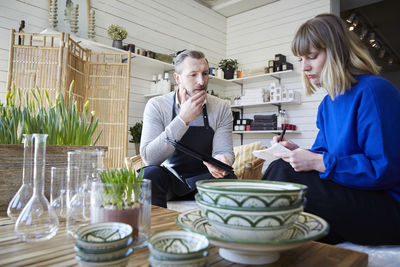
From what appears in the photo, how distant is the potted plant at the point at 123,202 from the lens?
602mm

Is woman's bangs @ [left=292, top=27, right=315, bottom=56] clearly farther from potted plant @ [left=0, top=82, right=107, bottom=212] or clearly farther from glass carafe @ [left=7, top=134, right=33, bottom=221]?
glass carafe @ [left=7, top=134, right=33, bottom=221]

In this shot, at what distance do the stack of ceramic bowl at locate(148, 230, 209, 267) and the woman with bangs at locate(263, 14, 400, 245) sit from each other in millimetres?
738

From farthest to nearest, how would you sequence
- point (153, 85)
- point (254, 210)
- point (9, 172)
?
point (153, 85)
point (9, 172)
point (254, 210)

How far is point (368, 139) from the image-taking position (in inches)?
40.9

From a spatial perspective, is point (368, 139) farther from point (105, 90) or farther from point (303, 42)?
point (105, 90)

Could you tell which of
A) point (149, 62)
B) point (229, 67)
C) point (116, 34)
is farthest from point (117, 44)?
point (229, 67)

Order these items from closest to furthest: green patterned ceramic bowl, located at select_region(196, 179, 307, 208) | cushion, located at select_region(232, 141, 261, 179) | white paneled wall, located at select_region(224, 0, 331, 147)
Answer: green patterned ceramic bowl, located at select_region(196, 179, 307, 208)
cushion, located at select_region(232, 141, 261, 179)
white paneled wall, located at select_region(224, 0, 331, 147)

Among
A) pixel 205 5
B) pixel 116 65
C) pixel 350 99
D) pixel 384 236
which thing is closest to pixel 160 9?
pixel 205 5

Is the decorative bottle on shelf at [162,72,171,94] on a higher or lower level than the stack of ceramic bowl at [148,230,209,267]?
higher

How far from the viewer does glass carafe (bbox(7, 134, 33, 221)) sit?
0.72 metres

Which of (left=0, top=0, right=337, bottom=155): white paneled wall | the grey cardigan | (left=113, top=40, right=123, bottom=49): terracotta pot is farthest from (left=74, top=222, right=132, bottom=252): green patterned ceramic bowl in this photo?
(left=113, top=40, right=123, bottom=49): terracotta pot

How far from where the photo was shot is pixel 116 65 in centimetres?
365

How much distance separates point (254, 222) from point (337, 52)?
997mm

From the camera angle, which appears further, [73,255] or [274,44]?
[274,44]
